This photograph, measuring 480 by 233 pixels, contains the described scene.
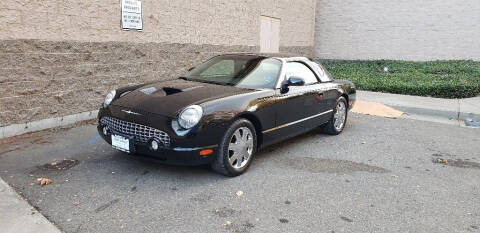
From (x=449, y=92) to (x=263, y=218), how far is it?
326 inches

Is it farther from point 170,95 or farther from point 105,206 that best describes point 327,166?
point 105,206

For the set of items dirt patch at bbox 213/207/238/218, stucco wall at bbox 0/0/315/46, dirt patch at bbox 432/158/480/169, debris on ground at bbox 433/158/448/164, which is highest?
stucco wall at bbox 0/0/315/46

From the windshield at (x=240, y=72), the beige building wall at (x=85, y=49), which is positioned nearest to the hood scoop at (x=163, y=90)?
the windshield at (x=240, y=72)

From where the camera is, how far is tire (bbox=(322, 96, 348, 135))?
20.2 feet

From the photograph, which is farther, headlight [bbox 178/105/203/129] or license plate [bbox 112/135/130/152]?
license plate [bbox 112/135/130/152]

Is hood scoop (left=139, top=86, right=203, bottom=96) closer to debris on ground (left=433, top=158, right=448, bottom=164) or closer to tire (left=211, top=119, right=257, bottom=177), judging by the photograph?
tire (left=211, top=119, right=257, bottom=177)

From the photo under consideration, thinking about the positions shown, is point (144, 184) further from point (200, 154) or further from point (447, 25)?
point (447, 25)

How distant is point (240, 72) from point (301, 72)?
98 centimetres

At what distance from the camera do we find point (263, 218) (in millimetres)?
3297

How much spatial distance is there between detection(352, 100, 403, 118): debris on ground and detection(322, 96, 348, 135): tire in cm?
202

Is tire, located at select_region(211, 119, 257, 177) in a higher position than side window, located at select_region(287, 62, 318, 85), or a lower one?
lower

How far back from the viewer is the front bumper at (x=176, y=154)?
150 inches

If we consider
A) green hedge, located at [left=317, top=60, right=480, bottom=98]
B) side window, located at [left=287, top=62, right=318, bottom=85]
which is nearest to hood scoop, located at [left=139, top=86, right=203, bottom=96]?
side window, located at [left=287, top=62, right=318, bottom=85]

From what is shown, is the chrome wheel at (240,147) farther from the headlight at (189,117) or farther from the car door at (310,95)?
the car door at (310,95)
